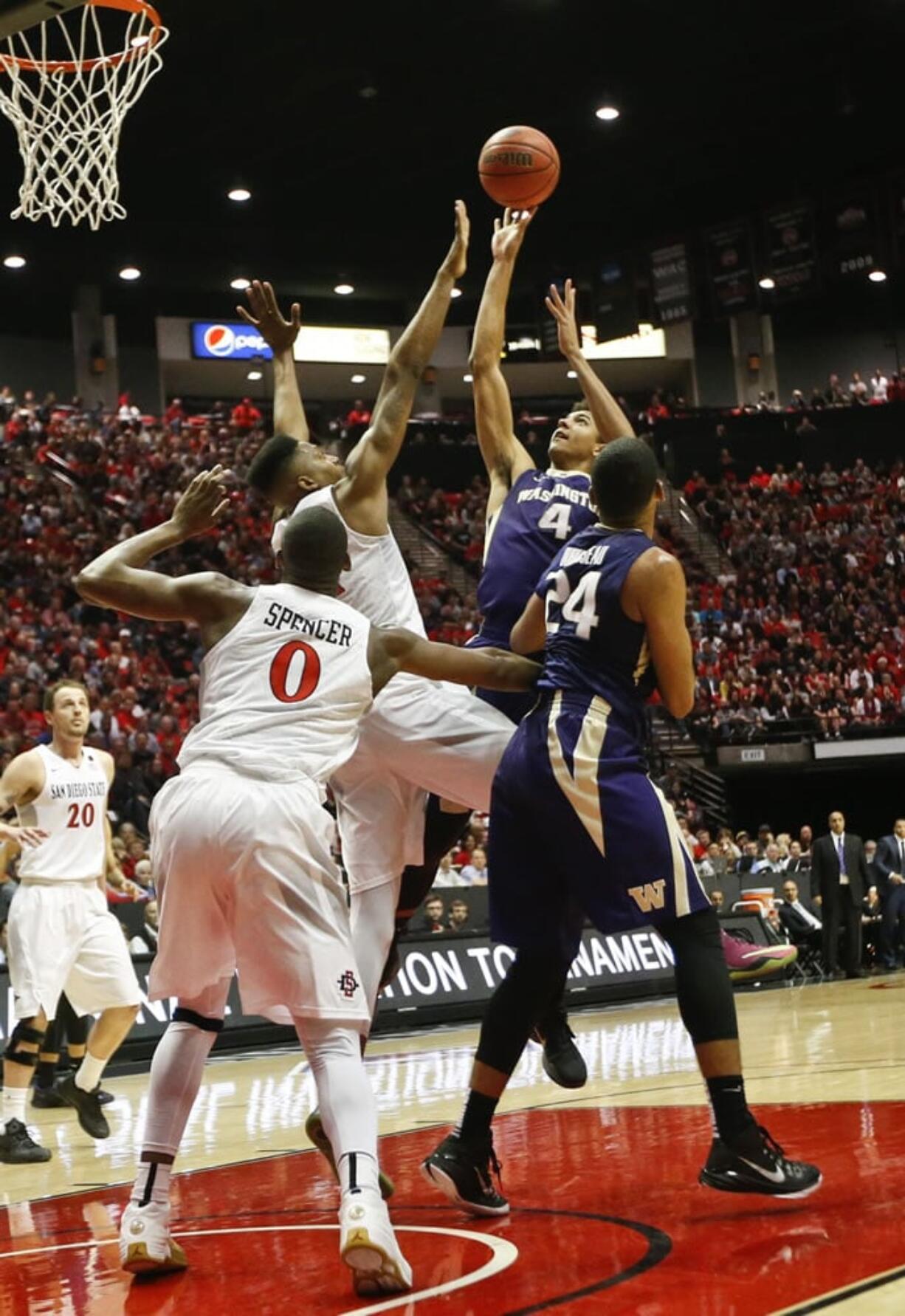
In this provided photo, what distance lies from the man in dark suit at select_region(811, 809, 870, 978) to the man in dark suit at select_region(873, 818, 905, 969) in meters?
0.81

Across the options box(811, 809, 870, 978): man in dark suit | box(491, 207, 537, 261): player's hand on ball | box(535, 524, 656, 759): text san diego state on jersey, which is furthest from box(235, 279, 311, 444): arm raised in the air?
box(811, 809, 870, 978): man in dark suit

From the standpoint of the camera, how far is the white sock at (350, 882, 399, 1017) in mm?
5027

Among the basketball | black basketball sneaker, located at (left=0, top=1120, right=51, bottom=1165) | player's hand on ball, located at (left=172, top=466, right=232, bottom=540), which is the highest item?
the basketball

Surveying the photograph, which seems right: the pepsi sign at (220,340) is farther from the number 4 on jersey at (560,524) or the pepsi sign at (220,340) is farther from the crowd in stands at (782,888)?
the number 4 on jersey at (560,524)

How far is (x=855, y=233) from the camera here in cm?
2370

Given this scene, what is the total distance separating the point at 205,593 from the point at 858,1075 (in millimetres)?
4375

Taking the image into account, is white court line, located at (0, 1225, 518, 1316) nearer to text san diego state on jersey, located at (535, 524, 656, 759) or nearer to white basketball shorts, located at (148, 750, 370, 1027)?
white basketball shorts, located at (148, 750, 370, 1027)

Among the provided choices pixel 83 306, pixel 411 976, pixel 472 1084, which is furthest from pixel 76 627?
pixel 472 1084

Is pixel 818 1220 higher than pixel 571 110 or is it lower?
lower

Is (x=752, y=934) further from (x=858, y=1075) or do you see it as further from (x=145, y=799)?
(x=858, y=1075)

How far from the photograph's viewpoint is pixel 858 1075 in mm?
7016

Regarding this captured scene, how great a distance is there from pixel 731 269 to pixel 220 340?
37.7 feet

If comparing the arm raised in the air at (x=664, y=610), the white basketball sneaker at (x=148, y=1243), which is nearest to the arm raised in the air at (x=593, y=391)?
the arm raised in the air at (x=664, y=610)

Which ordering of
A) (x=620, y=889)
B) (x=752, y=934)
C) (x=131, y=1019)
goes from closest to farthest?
(x=620, y=889) → (x=131, y=1019) → (x=752, y=934)
